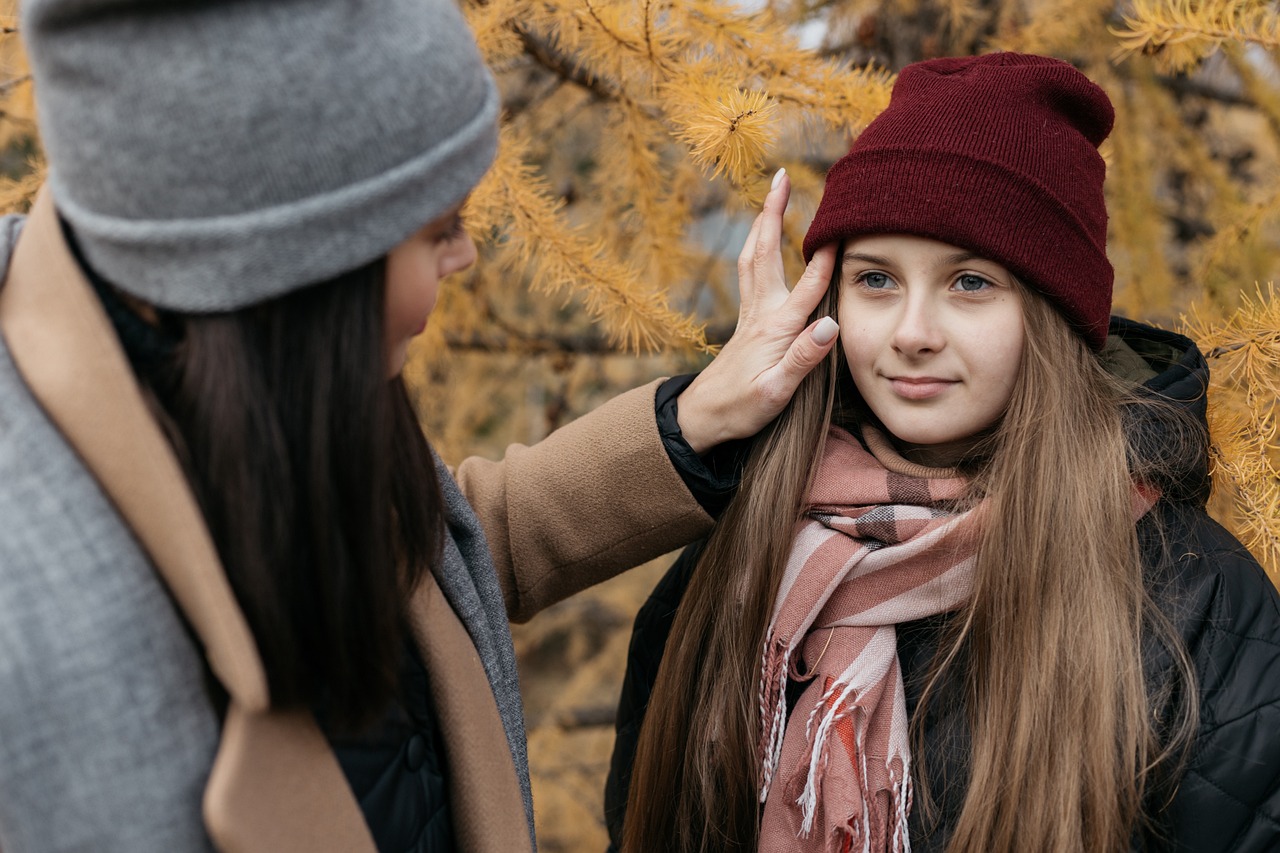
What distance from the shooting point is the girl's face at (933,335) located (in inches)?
52.5

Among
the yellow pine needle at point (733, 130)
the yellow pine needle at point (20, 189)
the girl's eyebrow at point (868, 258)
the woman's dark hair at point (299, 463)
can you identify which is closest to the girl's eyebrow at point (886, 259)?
the girl's eyebrow at point (868, 258)

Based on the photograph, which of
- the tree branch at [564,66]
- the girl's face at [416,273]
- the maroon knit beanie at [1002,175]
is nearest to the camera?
the girl's face at [416,273]

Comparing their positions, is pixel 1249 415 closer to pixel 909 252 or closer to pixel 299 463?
pixel 909 252

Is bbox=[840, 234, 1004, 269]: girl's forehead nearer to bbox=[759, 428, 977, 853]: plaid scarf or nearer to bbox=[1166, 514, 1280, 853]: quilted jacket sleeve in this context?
bbox=[759, 428, 977, 853]: plaid scarf

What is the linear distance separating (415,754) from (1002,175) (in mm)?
1080

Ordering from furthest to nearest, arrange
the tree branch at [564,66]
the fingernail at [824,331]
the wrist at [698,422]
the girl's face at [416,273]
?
the tree branch at [564,66] → the wrist at [698,422] → the fingernail at [824,331] → the girl's face at [416,273]

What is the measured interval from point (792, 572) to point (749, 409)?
0.26 meters

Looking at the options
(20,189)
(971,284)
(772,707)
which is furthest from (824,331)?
(20,189)

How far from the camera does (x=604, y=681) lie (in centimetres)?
434

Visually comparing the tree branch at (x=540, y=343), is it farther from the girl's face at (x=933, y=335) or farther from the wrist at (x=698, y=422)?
the girl's face at (x=933, y=335)

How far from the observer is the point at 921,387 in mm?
1362

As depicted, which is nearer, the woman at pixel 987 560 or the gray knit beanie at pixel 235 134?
the gray knit beanie at pixel 235 134

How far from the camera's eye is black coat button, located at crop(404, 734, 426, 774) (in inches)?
45.1

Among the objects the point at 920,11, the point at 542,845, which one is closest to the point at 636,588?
the point at 542,845
